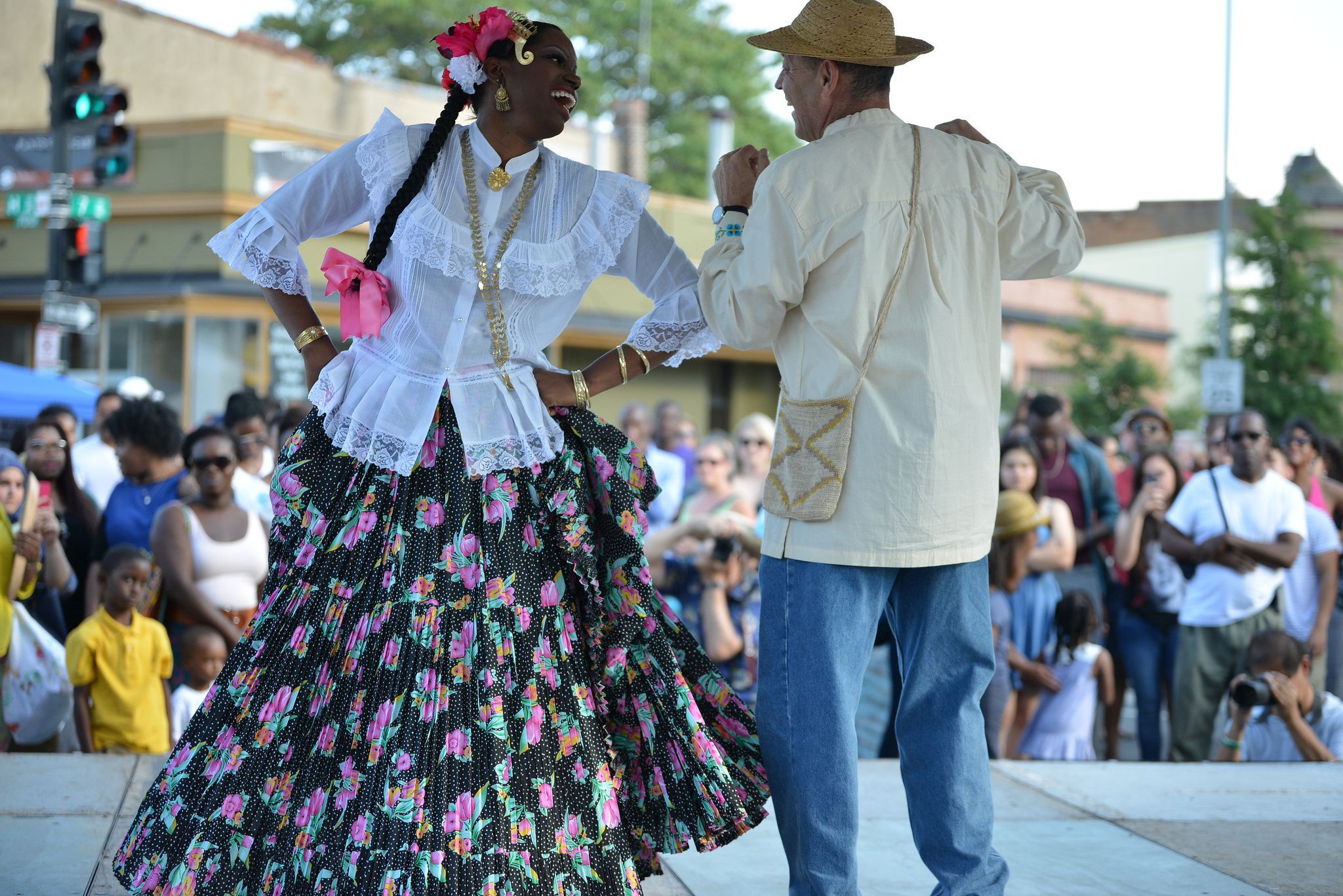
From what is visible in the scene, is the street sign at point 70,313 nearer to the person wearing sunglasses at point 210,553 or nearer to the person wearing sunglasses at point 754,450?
the person wearing sunglasses at point 754,450

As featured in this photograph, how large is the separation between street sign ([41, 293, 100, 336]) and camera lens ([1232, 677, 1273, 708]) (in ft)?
29.1

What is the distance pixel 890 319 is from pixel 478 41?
1.10 metres

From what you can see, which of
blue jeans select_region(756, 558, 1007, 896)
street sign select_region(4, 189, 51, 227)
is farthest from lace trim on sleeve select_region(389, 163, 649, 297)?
street sign select_region(4, 189, 51, 227)

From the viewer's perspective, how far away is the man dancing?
284 centimetres

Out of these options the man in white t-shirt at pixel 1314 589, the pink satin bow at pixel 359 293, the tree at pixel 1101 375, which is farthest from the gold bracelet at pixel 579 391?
the tree at pixel 1101 375

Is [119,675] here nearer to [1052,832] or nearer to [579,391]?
[579,391]

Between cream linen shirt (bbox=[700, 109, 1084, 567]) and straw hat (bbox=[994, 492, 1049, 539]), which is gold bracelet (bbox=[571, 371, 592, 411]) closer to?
cream linen shirt (bbox=[700, 109, 1084, 567])

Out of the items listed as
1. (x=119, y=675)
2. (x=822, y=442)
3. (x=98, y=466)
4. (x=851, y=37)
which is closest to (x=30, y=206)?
(x=98, y=466)

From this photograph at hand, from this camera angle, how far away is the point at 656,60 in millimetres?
36625

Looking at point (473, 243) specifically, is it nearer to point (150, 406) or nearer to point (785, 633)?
point (785, 633)

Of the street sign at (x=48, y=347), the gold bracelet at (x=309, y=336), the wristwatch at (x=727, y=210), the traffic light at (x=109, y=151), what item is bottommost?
the gold bracelet at (x=309, y=336)

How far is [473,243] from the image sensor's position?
306 cm

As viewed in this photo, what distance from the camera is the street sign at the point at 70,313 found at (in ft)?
36.7

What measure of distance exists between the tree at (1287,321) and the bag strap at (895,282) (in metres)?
20.2
